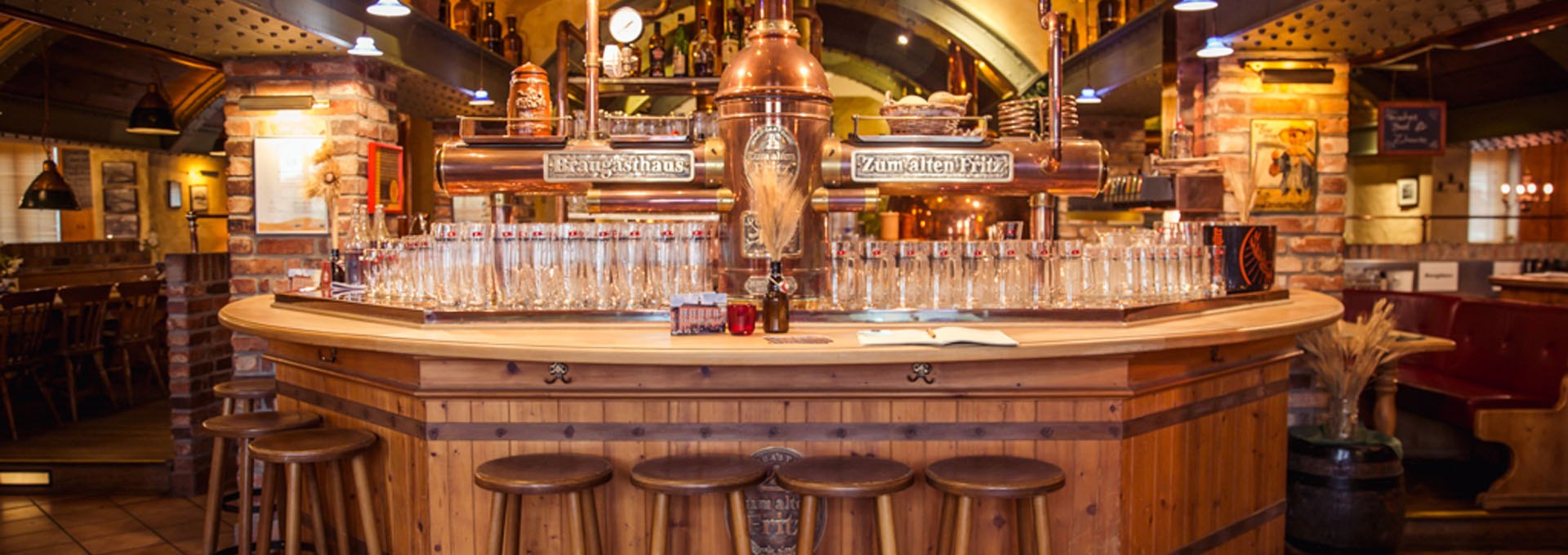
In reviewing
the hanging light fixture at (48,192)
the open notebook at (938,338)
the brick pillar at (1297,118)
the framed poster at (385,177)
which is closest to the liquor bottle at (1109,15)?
the brick pillar at (1297,118)

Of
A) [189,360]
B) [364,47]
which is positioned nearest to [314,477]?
[364,47]

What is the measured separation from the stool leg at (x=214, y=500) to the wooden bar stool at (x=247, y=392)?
0.39 meters

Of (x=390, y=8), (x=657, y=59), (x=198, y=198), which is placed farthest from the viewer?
(x=198, y=198)

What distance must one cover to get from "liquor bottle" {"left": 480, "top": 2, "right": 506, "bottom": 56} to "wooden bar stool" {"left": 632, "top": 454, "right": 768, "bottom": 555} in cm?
626

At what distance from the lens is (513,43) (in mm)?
8562

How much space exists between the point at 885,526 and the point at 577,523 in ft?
2.55

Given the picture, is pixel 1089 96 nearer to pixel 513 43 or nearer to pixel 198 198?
pixel 513 43

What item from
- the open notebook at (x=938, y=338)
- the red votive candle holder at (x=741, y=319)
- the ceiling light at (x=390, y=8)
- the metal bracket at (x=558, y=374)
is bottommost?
the metal bracket at (x=558, y=374)

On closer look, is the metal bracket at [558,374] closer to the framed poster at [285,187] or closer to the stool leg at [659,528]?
the stool leg at [659,528]

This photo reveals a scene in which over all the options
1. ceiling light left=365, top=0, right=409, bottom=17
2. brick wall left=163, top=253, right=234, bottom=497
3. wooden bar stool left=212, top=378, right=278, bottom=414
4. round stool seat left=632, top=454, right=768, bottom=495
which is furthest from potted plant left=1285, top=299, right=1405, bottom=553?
brick wall left=163, top=253, right=234, bottom=497

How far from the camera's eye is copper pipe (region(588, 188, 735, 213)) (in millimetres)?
3652

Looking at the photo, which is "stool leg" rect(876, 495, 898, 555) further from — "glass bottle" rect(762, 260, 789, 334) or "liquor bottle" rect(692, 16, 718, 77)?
"liquor bottle" rect(692, 16, 718, 77)

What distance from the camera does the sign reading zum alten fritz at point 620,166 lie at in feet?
12.2

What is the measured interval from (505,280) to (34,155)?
36.6 feet
